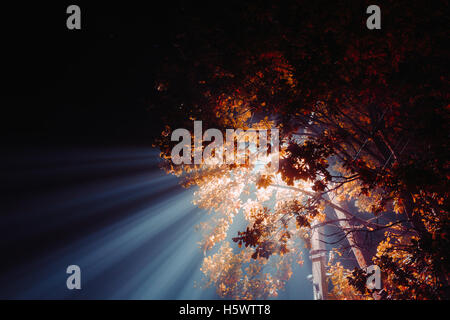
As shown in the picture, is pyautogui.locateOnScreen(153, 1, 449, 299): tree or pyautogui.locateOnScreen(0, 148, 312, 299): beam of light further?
pyautogui.locateOnScreen(0, 148, 312, 299): beam of light

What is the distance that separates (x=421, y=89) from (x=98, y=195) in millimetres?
9769

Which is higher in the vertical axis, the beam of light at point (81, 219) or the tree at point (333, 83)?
the tree at point (333, 83)

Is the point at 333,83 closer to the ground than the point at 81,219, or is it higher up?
higher up

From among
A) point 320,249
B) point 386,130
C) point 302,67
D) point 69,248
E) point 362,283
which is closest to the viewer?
point 302,67

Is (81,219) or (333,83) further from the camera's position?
(81,219)

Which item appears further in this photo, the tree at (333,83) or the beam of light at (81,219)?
the beam of light at (81,219)

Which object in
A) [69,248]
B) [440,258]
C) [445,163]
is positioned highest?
[445,163]

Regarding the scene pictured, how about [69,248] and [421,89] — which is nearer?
[421,89]

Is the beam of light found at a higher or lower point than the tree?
lower

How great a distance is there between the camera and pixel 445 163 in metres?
3.05

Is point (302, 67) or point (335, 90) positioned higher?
point (302, 67)
